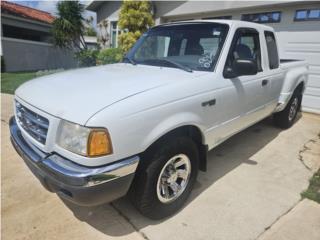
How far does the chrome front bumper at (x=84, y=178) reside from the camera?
2096mm

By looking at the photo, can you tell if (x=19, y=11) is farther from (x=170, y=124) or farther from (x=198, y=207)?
(x=198, y=207)

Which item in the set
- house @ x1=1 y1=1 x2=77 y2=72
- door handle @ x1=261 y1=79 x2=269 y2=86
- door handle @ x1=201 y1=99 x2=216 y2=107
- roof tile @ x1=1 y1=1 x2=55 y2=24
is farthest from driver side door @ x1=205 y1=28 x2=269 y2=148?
roof tile @ x1=1 y1=1 x2=55 y2=24

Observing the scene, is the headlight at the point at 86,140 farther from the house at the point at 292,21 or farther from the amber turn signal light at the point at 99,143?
the house at the point at 292,21

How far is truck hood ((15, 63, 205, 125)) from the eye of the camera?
221 centimetres

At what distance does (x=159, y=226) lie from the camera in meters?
2.74

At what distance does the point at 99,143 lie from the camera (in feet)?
6.91

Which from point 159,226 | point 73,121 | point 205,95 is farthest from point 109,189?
point 205,95

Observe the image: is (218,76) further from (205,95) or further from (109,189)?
(109,189)

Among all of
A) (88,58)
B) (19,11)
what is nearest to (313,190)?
(88,58)

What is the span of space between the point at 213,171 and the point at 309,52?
18.2 ft

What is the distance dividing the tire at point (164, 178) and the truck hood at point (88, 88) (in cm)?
61

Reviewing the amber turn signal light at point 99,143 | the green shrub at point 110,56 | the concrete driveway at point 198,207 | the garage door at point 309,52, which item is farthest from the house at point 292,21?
the amber turn signal light at point 99,143

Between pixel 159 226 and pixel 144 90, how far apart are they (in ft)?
4.53

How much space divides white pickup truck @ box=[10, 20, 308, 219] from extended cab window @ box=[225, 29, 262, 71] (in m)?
0.01
